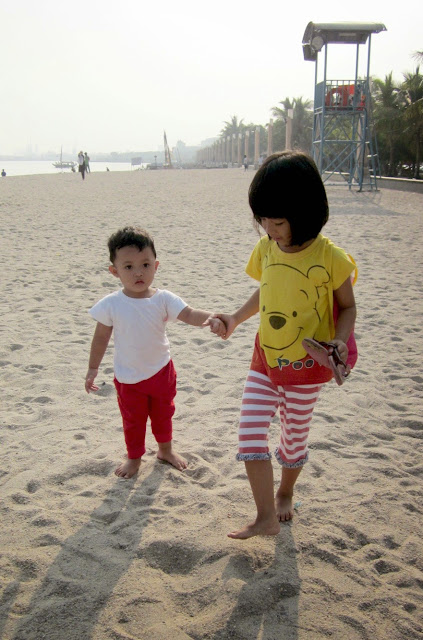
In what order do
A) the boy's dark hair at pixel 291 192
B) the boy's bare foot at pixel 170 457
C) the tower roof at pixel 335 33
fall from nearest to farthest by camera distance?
the boy's dark hair at pixel 291 192 < the boy's bare foot at pixel 170 457 < the tower roof at pixel 335 33

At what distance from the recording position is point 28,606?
200 cm

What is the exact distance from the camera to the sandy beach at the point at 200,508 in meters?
1.99

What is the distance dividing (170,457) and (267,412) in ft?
3.14

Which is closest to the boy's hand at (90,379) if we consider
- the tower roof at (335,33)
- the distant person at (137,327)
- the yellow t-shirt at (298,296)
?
the distant person at (137,327)

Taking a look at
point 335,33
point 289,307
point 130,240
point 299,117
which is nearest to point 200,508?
point 289,307

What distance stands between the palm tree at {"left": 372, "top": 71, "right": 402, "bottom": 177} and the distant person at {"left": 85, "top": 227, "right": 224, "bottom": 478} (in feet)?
116

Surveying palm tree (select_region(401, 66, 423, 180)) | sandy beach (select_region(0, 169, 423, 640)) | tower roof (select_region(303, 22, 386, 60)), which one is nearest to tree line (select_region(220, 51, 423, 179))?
palm tree (select_region(401, 66, 423, 180))

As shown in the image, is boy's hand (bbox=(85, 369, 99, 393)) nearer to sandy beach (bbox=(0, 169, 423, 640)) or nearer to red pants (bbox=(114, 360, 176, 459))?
red pants (bbox=(114, 360, 176, 459))

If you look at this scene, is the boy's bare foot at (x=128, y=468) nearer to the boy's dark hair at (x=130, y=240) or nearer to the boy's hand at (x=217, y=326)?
the boy's hand at (x=217, y=326)

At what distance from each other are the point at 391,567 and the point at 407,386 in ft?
6.72

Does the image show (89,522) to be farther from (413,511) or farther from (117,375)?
(413,511)

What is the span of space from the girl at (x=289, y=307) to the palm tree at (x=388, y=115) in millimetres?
35468

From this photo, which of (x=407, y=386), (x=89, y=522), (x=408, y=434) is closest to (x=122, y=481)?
(x=89, y=522)

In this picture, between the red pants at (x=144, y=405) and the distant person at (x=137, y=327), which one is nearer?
the distant person at (x=137, y=327)
